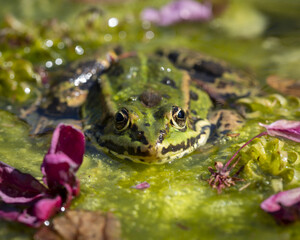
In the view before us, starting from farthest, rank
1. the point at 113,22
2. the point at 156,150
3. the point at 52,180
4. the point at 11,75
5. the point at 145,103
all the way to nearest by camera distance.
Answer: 1. the point at 113,22
2. the point at 11,75
3. the point at 145,103
4. the point at 156,150
5. the point at 52,180

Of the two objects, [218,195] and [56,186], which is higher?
[56,186]

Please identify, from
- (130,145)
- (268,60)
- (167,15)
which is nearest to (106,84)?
(130,145)

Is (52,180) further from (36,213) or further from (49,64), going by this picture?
(49,64)

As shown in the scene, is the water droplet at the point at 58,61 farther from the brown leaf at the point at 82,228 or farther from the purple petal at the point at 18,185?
the brown leaf at the point at 82,228

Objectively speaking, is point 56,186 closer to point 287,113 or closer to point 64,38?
point 287,113

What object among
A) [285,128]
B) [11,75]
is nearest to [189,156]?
[285,128]

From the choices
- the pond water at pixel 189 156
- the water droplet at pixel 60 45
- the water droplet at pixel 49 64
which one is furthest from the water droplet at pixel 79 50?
the water droplet at pixel 49 64
